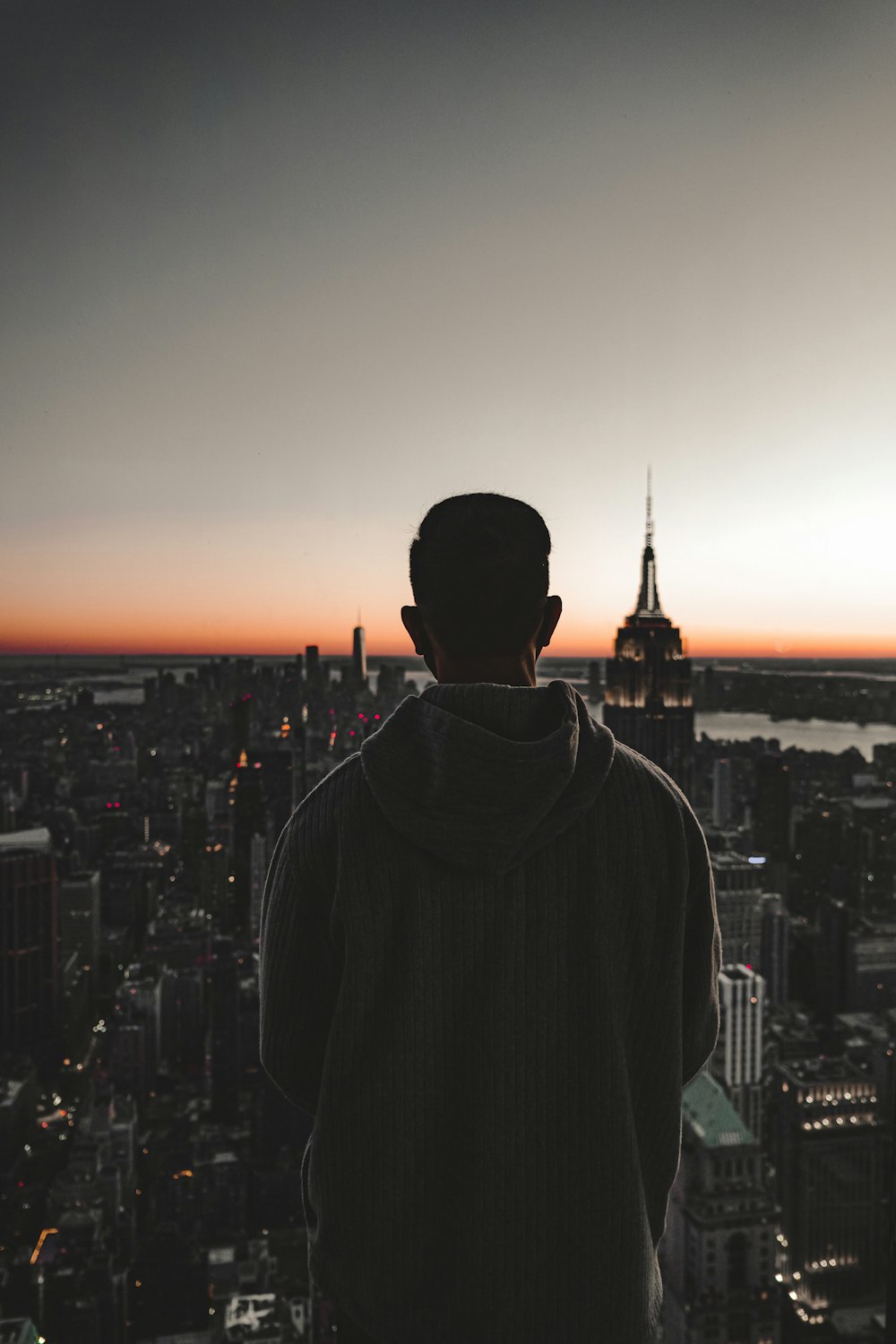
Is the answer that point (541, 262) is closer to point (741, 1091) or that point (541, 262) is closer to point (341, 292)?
point (341, 292)

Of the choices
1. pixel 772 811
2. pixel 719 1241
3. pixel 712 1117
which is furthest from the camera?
pixel 772 811

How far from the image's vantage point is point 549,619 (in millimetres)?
540

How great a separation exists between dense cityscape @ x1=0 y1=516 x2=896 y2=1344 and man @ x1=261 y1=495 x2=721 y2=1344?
1.40 m

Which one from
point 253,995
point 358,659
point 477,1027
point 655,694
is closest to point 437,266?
point 358,659

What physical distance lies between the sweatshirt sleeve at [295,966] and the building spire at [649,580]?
2372mm

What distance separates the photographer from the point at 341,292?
2.15 metres

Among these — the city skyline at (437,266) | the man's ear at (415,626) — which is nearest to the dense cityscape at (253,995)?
the city skyline at (437,266)

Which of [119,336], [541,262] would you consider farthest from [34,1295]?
[541,262]

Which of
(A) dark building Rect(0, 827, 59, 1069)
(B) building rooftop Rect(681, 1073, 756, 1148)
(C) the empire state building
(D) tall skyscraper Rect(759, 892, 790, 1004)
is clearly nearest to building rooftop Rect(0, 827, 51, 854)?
(A) dark building Rect(0, 827, 59, 1069)

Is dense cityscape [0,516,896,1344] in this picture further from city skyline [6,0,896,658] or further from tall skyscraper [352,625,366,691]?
city skyline [6,0,896,658]

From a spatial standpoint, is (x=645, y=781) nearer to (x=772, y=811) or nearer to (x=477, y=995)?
(x=477, y=995)

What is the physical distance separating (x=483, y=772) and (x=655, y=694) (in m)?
4.61

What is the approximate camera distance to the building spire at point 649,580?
295 centimetres

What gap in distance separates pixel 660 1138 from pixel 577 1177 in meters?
0.07
